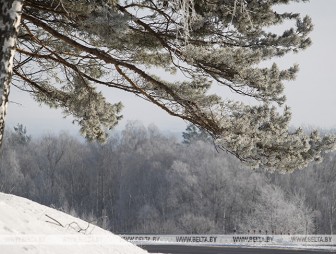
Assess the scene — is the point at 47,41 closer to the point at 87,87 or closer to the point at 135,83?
the point at 87,87

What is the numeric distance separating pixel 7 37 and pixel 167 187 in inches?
2171

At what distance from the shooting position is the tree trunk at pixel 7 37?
554cm

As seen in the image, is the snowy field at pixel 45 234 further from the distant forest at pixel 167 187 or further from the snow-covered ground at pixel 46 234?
the distant forest at pixel 167 187

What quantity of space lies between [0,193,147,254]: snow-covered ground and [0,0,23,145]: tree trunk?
138 cm

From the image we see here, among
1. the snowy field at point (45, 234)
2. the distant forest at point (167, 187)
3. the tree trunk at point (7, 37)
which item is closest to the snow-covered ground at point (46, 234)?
the snowy field at point (45, 234)

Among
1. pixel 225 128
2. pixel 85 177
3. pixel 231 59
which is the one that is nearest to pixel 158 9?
pixel 231 59

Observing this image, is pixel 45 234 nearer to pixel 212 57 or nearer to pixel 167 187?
pixel 212 57

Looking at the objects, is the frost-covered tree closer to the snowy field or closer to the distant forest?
the snowy field

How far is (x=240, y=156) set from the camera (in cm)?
920

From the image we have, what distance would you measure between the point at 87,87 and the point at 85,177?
186 feet

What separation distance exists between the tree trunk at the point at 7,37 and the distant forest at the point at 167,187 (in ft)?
132

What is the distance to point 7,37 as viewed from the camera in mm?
5543

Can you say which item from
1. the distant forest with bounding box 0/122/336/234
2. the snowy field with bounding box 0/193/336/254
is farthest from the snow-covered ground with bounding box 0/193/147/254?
the distant forest with bounding box 0/122/336/234

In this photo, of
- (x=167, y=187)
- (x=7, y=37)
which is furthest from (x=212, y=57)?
(x=167, y=187)
